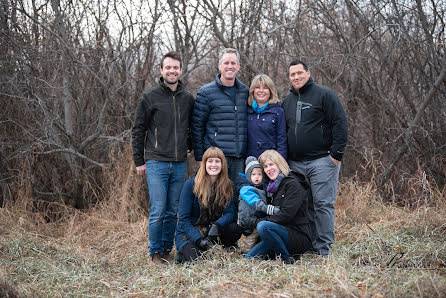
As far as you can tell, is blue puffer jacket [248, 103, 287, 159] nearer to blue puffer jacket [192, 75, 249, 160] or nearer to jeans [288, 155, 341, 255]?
blue puffer jacket [192, 75, 249, 160]

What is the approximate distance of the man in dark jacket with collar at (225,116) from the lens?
4770mm

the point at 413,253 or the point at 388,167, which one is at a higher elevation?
the point at 388,167

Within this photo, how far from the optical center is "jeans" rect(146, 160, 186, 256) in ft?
15.9

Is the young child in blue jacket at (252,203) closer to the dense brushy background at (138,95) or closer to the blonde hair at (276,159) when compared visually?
the blonde hair at (276,159)

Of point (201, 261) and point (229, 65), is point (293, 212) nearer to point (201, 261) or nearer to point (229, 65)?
point (201, 261)

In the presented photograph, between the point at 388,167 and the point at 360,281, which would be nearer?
the point at 360,281

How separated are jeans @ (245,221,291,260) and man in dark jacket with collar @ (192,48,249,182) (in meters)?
0.80

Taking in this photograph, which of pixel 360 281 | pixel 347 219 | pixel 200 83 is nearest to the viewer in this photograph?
pixel 360 281

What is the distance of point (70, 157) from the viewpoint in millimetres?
7203

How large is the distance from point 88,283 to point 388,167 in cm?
508

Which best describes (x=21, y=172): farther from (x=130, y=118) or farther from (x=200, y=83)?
(x=200, y=83)

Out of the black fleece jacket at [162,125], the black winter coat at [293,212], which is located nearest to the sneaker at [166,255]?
the black fleece jacket at [162,125]

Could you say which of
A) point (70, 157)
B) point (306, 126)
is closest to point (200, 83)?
point (70, 157)

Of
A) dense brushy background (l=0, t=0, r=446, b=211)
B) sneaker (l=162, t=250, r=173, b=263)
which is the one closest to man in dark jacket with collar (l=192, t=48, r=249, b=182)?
sneaker (l=162, t=250, r=173, b=263)
